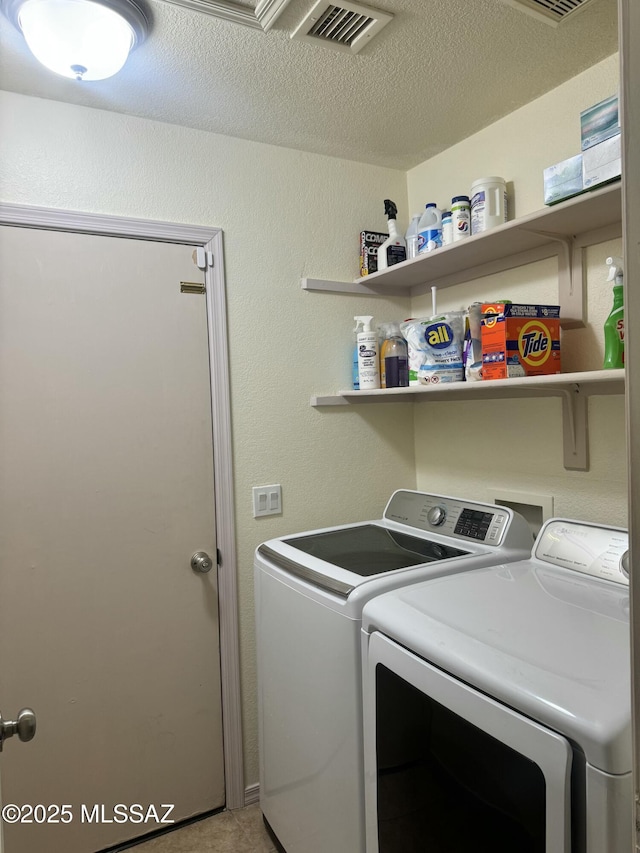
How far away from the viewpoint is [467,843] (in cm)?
96

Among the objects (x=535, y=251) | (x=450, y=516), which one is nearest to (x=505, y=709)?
(x=450, y=516)

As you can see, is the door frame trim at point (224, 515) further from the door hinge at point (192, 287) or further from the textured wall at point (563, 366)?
the textured wall at point (563, 366)

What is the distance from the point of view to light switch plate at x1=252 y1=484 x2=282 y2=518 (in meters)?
1.96

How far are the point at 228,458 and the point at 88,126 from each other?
1.15 m

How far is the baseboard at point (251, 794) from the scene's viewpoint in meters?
1.91

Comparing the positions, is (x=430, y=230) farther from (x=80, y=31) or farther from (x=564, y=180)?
(x=80, y=31)

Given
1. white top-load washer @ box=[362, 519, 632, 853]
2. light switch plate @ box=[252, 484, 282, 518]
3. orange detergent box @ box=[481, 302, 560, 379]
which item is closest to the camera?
white top-load washer @ box=[362, 519, 632, 853]

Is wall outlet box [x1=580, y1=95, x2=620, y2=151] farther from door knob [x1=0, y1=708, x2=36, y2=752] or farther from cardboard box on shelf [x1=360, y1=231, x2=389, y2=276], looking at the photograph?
door knob [x1=0, y1=708, x2=36, y2=752]

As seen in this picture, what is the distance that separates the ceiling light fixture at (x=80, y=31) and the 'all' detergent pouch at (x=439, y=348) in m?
1.12

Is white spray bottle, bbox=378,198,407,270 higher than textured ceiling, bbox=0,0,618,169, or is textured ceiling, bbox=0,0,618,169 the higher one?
textured ceiling, bbox=0,0,618,169

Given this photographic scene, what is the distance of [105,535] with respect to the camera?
1.71 m

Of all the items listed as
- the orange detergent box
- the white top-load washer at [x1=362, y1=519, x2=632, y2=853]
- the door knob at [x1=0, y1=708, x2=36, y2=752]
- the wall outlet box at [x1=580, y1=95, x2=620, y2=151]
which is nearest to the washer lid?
the white top-load washer at [x1=362, y1=519, x2=632, y2=853]

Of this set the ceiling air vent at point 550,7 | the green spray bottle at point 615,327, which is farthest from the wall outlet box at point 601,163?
the ceiling air vent at point 550,7

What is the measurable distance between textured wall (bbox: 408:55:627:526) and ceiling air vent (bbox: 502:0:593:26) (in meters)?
0.28
